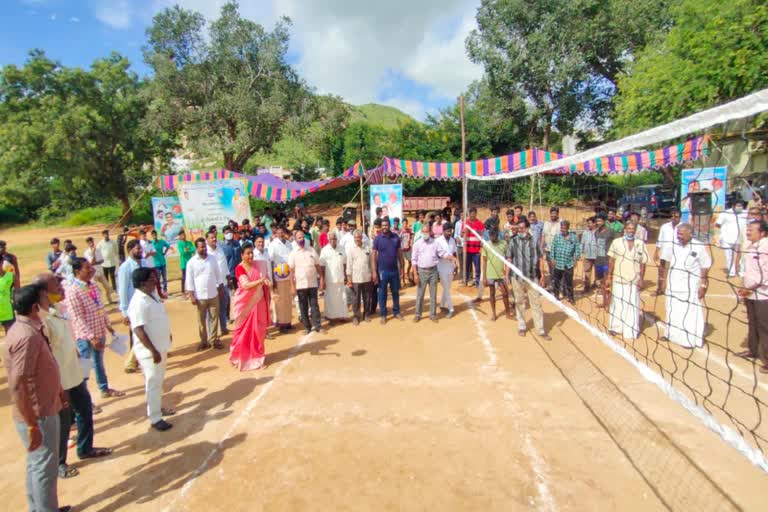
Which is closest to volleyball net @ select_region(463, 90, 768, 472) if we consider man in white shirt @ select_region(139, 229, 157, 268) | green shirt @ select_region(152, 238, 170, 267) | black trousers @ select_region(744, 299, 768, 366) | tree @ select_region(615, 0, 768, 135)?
black trousers @ select_region(744, 299, 768, 366)

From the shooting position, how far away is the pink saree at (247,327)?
544 centimetres

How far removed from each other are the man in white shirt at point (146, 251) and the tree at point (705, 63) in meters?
12.9

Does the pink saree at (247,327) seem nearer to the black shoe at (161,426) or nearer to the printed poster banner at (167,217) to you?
the black shoe at (161,426)

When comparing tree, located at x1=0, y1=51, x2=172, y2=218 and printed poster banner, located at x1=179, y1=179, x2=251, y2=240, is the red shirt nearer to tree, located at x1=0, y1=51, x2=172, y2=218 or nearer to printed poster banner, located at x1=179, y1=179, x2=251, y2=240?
printed poster banner, located at x1=179, y1=179, x2=251, y2=240

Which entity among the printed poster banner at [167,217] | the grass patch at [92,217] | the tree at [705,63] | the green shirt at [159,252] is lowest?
the green shirt at [159,252]

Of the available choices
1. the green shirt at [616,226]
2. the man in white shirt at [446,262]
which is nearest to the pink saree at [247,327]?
the man in white shirt at [446,262]

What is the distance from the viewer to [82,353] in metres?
4.43

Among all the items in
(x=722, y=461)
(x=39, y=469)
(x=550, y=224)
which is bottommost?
(x=722, y=461)

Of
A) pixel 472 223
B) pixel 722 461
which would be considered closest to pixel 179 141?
pixel 472 223

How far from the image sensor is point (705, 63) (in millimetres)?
10805

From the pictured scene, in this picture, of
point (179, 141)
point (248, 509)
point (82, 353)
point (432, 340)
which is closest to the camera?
point (248, 509)

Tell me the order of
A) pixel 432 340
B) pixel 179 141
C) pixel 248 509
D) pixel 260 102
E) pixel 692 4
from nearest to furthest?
pixel 248 509 < pixel 432 340 < pixel 692 4 < pixel 260 102 < pixel 179 141

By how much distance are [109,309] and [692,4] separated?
51.7ft

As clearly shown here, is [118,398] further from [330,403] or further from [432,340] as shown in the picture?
[432,340]
